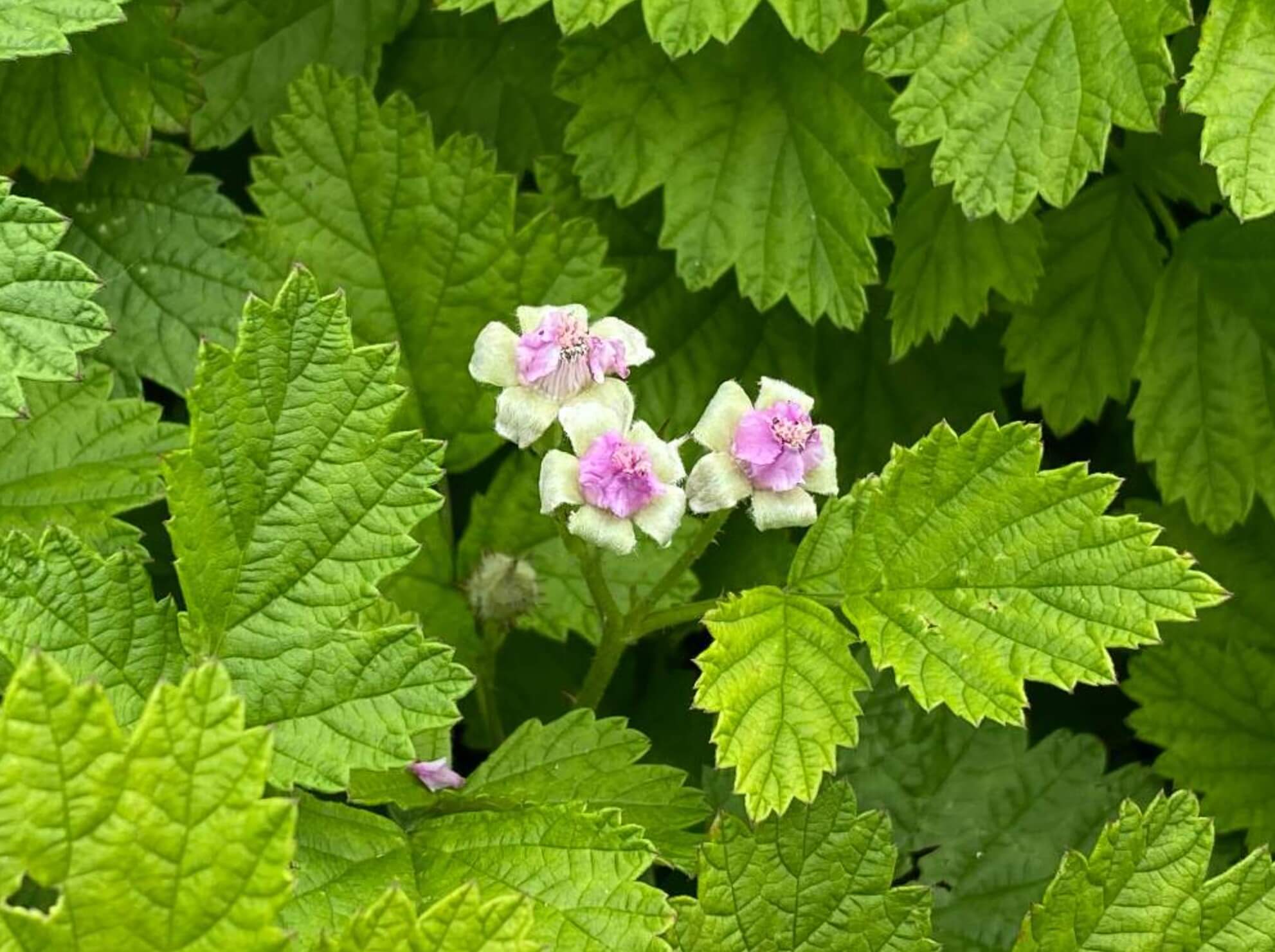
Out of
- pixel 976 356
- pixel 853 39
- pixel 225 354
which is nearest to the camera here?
pixel 225 354

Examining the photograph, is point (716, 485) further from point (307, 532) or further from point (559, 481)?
point (307, 532)

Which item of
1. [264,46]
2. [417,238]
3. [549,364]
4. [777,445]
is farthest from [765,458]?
[264,46]

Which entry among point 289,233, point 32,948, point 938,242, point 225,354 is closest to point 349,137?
point 289,233

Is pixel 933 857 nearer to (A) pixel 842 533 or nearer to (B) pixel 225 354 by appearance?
(A) pixel 842 533

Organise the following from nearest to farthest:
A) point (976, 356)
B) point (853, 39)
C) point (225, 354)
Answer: point (225, 354), point (853, 39), point (976, 356)

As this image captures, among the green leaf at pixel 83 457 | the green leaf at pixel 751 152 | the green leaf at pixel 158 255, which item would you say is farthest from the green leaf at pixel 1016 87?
the green leaf at pixel 83 457

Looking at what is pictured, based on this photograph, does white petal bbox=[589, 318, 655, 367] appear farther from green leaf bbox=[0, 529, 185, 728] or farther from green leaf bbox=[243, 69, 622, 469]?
green leaf bbox=[0, 529, 185, 728]

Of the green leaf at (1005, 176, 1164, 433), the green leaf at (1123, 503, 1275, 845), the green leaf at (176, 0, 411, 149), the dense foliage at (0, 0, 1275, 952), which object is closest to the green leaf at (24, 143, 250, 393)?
the dense foliage at (0, 0, 1275, 952)
